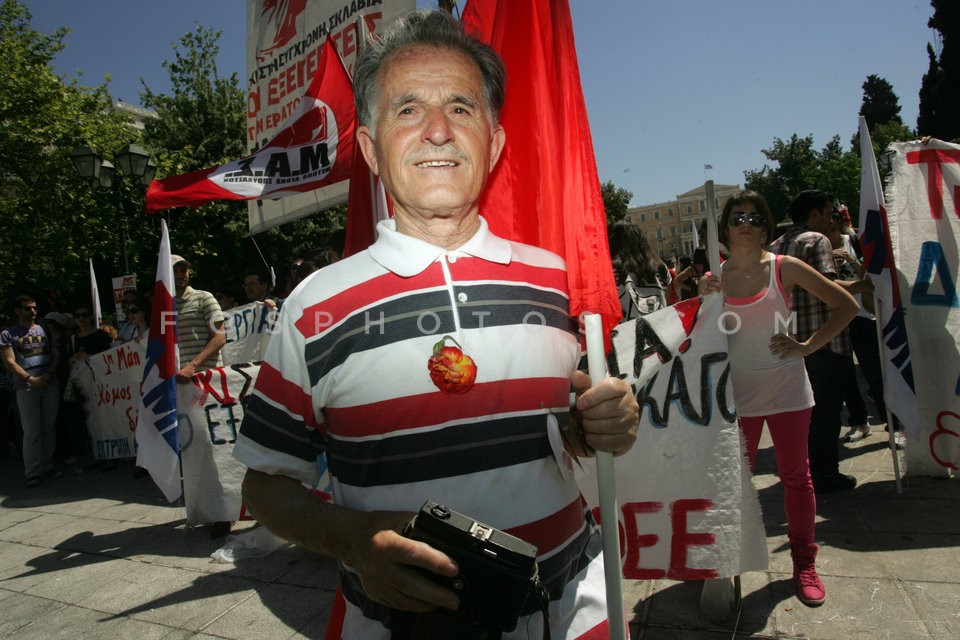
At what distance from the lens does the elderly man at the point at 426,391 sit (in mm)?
1170

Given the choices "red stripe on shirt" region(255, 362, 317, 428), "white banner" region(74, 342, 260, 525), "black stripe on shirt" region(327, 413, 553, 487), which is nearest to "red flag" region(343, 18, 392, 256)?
"red stripe on shirt" region(255, 362, 317, 428)

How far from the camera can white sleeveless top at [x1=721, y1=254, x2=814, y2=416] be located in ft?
9.94

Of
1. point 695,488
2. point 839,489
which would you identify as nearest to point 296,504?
point 695,488

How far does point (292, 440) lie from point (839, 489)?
4.43 meters

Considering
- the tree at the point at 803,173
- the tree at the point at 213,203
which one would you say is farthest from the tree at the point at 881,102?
the tree at the point at 213,203

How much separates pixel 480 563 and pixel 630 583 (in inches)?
106

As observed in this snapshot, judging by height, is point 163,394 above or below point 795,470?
above

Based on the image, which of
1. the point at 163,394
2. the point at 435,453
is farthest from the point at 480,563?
the point at 163,394

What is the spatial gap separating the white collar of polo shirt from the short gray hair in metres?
0.33

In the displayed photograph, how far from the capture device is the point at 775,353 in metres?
3.06

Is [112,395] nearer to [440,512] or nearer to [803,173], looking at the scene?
[440,512]

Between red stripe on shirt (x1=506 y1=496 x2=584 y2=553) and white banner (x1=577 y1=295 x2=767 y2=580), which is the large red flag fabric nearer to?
red stripe on shirt (x1=506 y1=496 x2=584 y2=553)

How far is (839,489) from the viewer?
14.2 ft

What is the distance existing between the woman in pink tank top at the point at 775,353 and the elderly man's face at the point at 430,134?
211 cm
